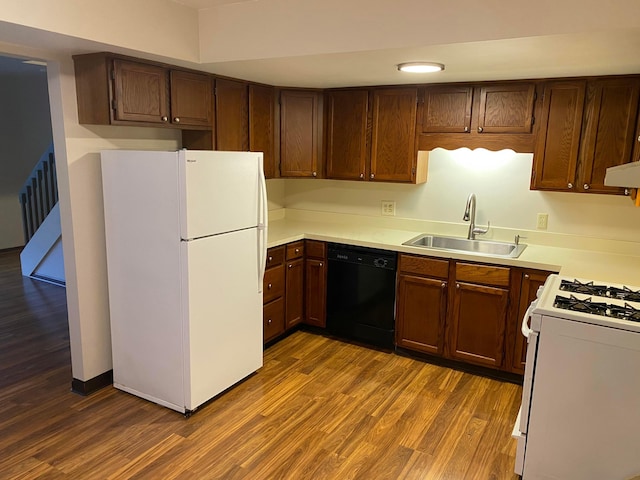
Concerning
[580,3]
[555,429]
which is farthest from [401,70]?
[555,429]

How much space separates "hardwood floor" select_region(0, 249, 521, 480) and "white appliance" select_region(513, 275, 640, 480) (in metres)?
0.30

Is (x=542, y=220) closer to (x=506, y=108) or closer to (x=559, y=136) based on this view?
(x=559, y=136)

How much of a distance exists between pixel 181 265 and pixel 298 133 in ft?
5.92

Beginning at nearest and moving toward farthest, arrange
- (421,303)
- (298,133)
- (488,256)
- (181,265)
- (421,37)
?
(421,37)
(181,265)
(488,256)
(421,303)
(298,133)

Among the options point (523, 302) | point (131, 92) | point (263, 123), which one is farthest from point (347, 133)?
point (523, 302)

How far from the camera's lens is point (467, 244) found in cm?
374

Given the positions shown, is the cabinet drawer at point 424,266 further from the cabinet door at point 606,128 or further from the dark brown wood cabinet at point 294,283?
the cabinet door at point 606,128

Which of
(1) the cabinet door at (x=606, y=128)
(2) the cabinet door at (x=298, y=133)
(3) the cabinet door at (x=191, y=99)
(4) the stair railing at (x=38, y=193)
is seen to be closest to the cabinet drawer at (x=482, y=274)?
(1) the cabinet door at (x=606, y=128)

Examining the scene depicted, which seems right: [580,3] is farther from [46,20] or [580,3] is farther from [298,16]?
[46,20]

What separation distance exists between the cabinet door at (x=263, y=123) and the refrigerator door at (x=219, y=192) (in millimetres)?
735

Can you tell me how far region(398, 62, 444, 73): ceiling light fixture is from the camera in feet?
9.00

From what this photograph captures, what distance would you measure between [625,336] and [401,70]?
A: 1.92m

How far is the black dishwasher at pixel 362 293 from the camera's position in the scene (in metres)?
3.58

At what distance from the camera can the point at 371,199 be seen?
4.23m
